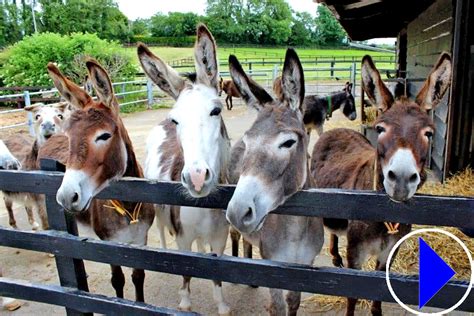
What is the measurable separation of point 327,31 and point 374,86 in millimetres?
49251

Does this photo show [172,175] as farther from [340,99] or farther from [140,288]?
[340,99]

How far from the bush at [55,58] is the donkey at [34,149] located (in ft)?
43.0

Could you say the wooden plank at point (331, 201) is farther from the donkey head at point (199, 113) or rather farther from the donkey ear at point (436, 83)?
the donkey ear at point (436, 83)

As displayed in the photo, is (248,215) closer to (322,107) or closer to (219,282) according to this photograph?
(219,282)

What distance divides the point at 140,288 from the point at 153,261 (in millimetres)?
1104

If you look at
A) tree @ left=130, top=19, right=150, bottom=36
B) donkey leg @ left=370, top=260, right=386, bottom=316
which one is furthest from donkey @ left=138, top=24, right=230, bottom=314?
tree @ left=130, top=19, right=150, bottom=36

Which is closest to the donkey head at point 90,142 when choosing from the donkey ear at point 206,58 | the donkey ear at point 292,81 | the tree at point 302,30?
the donkey ear at point 206,58

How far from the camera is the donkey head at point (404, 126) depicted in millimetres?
1838

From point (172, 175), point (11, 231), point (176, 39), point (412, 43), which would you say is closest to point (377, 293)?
point (172, 175)

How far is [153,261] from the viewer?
2070 millimetres

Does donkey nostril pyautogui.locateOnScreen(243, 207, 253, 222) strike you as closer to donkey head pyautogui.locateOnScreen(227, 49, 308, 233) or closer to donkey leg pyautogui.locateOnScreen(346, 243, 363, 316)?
donkey head pyautogui.locateOnScreen(227, 49, 308, 233)

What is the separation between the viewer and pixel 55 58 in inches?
746

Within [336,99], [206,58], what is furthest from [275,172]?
[336,99]

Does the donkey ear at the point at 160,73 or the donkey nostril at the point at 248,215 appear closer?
the donkey nostril at the point at 248,215
